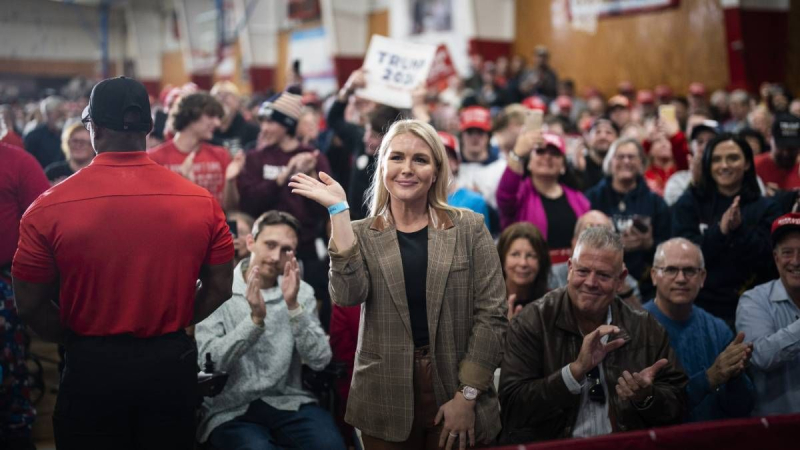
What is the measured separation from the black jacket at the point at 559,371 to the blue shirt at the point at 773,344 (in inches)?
21.8

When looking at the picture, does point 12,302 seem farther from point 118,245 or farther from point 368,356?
point 368,356

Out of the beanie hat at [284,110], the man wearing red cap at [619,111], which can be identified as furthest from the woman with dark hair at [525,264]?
the man wearing red cap at [619,111]

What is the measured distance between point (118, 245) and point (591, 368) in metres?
1.66

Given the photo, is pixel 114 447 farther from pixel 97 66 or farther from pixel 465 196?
pixel 97 66

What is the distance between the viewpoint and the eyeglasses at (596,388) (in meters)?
2.86

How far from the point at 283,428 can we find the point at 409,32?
13.3m

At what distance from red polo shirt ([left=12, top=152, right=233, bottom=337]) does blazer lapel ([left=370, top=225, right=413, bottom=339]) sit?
1.81ft

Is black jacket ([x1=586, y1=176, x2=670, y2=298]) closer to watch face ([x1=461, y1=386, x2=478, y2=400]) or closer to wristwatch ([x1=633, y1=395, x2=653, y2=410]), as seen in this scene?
wristwatch ([x1=633, y1=395, x2=653, y2=410])

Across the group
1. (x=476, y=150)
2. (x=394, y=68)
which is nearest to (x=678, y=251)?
(x=476, y=150)

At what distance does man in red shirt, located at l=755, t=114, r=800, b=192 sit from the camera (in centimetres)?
506

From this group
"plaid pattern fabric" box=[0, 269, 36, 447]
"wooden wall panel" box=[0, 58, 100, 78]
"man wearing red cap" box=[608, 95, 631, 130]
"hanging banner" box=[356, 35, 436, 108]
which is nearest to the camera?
"plaid pattern fabric" box=[0, 269, 36, 447]

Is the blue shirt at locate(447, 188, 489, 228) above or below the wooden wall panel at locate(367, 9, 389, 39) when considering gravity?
below

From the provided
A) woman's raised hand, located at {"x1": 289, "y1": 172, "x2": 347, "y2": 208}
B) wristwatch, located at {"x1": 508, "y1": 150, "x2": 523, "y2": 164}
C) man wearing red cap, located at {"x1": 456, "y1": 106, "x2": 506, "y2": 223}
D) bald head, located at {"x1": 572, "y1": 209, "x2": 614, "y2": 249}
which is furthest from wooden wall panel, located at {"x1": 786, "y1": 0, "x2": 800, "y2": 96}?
woman's raised hand, located at {"x1": 289, "y1": 172, "x2": 347, "y2": 208}

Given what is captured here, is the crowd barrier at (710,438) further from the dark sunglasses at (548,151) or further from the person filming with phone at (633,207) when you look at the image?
the dark sunglasses at (548,151)
